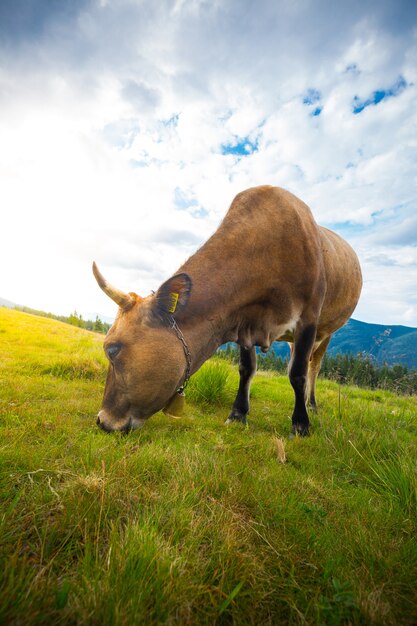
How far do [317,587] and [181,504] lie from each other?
Answer: 2.50 ft

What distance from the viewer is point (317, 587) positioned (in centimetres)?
141

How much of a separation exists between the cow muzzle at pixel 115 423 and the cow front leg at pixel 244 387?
1797mm

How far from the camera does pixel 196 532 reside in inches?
63.1

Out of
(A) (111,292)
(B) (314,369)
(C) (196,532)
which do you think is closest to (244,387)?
(A) (111,292)

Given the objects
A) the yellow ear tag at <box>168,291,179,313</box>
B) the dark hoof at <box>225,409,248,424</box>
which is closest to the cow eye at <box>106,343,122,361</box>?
the yellow ear tag at <box>168,291,179,313</box>

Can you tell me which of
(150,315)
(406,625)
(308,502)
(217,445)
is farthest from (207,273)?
(406,625)

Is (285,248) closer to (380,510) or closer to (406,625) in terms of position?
(380,510)

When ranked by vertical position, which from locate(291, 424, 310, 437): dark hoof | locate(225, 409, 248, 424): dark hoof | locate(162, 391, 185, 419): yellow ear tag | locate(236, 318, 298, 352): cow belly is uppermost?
locate(236, 318, 298, 352): cow belly

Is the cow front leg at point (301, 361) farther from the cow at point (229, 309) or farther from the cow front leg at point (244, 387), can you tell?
the cow front leg at point (244, 387)

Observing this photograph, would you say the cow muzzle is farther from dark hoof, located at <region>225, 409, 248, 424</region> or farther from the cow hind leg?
the cow hind leg

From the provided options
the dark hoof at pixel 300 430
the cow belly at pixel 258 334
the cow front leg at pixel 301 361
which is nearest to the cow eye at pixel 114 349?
the cow belly at pixel 258 334

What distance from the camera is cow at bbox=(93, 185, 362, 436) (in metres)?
3.33

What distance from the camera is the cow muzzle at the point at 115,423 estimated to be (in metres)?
3.30

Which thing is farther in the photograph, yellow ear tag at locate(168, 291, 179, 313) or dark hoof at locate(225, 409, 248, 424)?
dark hoof at locate(225, 409, 248, 424)
